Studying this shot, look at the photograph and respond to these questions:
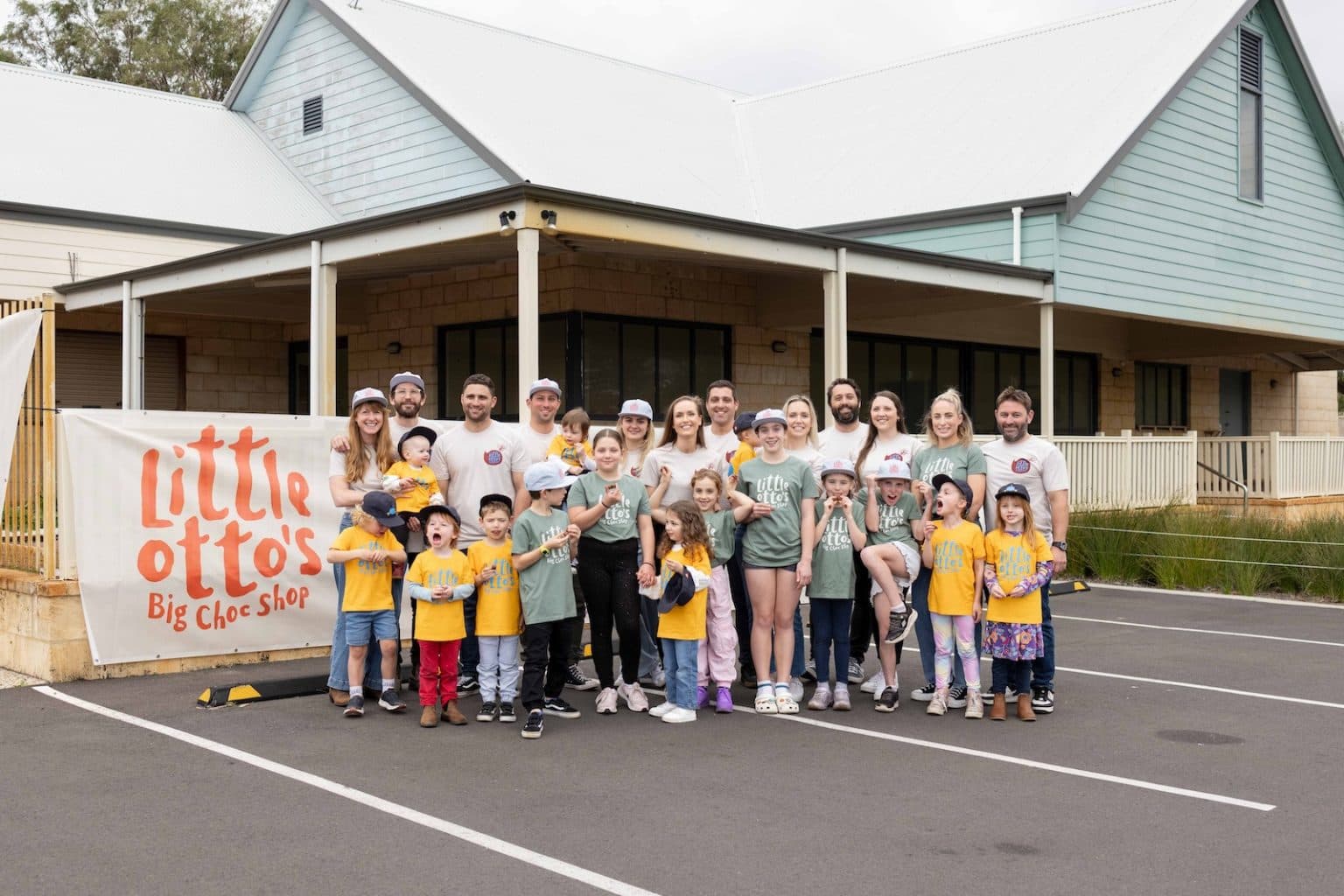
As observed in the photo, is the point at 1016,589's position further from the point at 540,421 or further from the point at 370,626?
the point at 370,626

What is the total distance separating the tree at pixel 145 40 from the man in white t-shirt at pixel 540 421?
35.4 metres

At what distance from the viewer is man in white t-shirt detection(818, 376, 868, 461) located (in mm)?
8133

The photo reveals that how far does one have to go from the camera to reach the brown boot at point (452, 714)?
734 cm

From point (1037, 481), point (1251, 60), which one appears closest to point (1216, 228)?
point (1251, 60)

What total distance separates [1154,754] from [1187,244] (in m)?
15.5

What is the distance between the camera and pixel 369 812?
5574 mm

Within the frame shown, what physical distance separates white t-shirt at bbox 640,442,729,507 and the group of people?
0.01m

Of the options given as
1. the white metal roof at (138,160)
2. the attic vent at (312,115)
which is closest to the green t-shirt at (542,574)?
the white metal roof at (138,160)

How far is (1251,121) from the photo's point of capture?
72.2ft

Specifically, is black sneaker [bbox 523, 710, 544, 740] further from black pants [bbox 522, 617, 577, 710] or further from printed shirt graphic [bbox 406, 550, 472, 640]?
printed shirt graphic [bbox 406, 550, 472, 640]

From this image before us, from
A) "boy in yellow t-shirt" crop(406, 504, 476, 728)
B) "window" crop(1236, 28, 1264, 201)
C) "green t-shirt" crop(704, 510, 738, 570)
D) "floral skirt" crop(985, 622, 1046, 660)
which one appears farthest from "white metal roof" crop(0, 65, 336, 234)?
"window" crop(1236, 28, 1264, 201)

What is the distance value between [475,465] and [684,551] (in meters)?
1.35

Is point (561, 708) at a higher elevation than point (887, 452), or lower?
lower

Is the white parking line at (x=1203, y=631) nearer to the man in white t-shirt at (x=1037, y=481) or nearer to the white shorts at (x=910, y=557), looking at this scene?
the man in white t-shirt at (x=1037, y=481)
